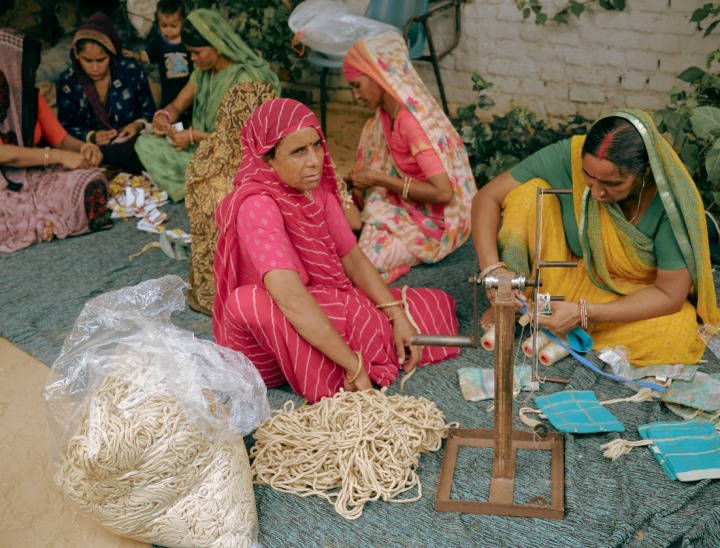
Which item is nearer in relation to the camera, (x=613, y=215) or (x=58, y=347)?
(x=613, y=215)

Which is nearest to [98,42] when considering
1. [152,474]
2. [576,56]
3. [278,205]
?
[278,205]

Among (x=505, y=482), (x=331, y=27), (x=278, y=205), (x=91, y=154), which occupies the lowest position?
(x=505, y=482)

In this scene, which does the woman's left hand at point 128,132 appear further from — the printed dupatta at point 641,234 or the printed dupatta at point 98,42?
the printed dupatta at point 641,234

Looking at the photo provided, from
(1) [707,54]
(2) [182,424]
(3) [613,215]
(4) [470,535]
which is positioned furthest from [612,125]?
(1) [707,54]

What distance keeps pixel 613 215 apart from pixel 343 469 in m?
1.33

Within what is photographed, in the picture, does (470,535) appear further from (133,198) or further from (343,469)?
(133,198)

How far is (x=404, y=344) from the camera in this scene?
325 centimetres

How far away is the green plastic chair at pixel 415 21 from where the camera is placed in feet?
17.6

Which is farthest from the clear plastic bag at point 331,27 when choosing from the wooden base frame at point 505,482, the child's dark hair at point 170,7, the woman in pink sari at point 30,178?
the wooden base frame at point 505,482

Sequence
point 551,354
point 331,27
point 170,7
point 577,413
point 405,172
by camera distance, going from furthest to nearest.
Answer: point 170,7
point 331,27
point 405,172
point 551,354
point 577,413

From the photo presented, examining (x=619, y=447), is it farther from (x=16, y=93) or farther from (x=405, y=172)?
(x=16, y=93)

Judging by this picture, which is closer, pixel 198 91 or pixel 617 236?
pixel 617 236

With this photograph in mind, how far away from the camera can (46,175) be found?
486cm

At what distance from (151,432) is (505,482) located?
1.08 meters
